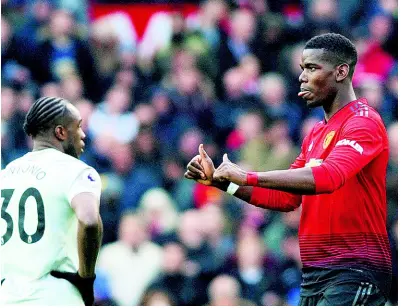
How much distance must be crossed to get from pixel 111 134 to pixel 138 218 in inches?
55.6

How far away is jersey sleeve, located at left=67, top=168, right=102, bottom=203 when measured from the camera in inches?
234

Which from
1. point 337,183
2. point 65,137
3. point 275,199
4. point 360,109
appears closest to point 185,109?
point 275,199

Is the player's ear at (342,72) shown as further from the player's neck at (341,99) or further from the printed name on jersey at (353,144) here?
the printed name on jersey at (353,144)

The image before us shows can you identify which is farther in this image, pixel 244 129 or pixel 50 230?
pixel 244 129

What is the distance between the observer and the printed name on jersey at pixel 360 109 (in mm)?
6012

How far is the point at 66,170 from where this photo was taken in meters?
6.04

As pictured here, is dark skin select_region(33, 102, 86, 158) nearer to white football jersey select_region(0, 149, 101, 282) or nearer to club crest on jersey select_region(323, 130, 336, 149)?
white football jersey select_region(0, 149, 101, 282)

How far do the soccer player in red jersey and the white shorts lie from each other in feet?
3.12

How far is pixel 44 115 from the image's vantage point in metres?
6.29

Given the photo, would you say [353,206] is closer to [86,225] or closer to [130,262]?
[86,225]

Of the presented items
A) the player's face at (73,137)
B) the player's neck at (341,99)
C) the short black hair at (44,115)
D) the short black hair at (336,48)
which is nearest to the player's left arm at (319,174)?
the player's neck at (341,99)

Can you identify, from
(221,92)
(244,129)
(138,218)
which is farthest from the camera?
(221,92)

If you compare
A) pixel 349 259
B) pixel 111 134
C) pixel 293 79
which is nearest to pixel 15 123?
pixel 111 134

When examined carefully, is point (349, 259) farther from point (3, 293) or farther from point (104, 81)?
point (104, 81)
